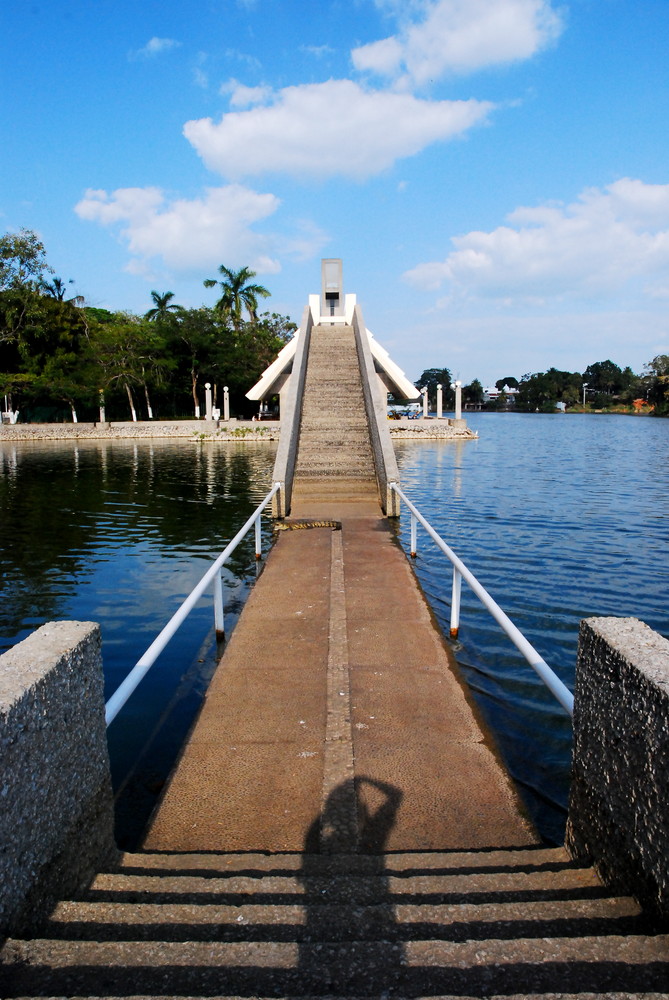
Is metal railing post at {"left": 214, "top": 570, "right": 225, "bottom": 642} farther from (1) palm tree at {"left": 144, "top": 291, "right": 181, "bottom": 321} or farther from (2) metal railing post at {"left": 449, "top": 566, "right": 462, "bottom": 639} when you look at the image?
(1) palm tree at {"left": 144, "top": 291, "right": 181, "bottom": 321}

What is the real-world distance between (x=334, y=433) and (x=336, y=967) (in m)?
13.5

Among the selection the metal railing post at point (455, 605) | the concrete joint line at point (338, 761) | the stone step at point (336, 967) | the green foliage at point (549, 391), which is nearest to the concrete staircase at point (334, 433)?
the metal railing post at point (455, 605)

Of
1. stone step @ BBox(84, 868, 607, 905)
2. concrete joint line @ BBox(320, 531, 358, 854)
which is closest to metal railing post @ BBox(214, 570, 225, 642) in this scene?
concrete joint line @ BBox(320, 531, 358, 854)

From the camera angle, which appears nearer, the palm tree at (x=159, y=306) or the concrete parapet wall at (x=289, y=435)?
the concrete parapet wall at (x=289, y=435)

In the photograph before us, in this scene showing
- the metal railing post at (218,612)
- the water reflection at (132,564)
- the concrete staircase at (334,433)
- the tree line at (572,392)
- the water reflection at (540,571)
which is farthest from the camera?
the tree line at (572,392)

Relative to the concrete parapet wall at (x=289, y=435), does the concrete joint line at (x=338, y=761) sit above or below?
below

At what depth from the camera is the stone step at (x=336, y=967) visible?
1828 mm

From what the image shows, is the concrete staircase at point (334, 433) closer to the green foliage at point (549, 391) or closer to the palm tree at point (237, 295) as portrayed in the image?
the palm tree at point (237, 295)

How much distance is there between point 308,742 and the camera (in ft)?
13.1

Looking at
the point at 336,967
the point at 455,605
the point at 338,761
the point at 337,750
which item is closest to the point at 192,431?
the point at 455,605

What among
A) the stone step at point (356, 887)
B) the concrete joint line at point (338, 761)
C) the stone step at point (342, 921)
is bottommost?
the concrete joint line at point (338, 761)

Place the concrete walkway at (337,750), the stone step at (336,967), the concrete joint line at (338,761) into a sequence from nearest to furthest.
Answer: the stone step at (336,967)
the concrete joint line at (338,761)
the concrete walkway at (337,750)

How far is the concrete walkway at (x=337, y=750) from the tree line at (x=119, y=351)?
48.8 meters

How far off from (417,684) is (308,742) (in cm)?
116
